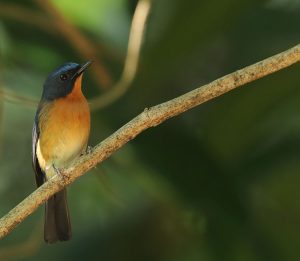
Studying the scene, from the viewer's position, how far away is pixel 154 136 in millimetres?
4203

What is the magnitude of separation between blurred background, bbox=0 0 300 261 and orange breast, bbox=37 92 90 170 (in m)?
0.12

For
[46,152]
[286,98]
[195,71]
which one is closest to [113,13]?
[195,71]

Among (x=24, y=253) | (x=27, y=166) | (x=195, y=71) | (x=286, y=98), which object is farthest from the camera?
(x=27, y=166)

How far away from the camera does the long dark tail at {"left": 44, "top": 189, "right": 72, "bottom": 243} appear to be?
13.7ft

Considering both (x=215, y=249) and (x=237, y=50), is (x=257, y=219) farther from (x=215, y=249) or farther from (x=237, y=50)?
(x=237, y=50)

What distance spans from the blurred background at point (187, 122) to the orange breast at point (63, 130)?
0.12m

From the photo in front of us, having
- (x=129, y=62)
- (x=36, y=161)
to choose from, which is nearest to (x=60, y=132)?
(x=36, y=161)

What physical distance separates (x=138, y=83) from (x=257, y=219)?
3.49ft

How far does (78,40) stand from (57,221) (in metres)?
1.07

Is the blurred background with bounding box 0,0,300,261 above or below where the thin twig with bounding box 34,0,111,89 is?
below

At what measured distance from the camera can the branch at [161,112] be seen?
261cm

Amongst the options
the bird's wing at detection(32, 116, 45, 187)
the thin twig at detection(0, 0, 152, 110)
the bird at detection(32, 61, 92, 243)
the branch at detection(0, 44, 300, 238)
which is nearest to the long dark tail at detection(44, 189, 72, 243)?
the bird at detection(32, 61, 92, 243)

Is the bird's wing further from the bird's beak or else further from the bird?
the bird's beak

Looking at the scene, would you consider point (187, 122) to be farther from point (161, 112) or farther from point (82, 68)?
point (161, 112)
